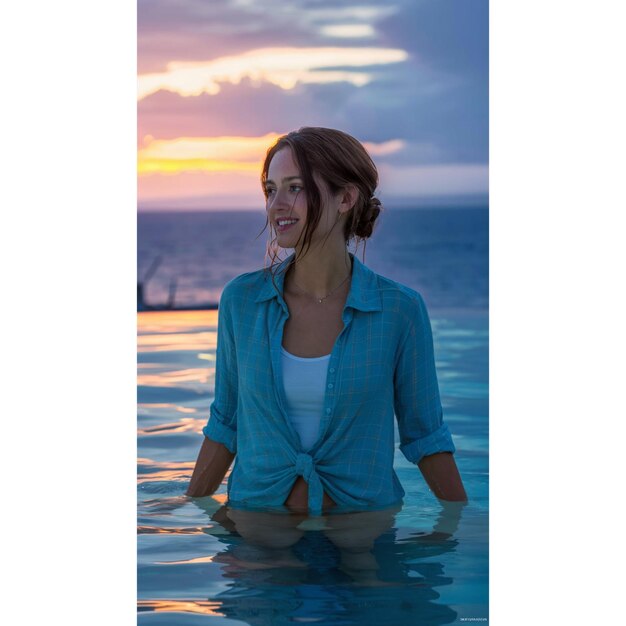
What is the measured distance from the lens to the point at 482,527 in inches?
137

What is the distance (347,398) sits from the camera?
3186 millimetres

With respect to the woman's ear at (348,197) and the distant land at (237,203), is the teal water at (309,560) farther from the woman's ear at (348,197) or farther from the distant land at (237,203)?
the distant land at (237,203)

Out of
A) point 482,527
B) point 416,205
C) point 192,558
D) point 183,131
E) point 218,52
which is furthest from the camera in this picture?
point 416,205

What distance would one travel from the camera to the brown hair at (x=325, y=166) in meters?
3.23

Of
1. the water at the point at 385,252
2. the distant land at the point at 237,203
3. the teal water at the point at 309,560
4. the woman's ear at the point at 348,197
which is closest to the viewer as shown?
the teal water at the point at 309,560

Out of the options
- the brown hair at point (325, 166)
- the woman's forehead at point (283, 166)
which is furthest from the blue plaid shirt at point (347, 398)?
the woman's forehead at point (283, 166)

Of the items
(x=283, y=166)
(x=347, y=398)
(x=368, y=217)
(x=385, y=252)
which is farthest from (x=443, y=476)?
(x=385, y=252)

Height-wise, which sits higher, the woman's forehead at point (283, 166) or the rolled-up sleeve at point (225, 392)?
the woman's forehead at point (283, 166)

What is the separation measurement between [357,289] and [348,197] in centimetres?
29

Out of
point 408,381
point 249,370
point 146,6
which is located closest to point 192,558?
point 249,370

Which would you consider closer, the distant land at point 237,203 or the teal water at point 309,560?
the teal water at point 309,560

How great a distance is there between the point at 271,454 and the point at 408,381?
478mm

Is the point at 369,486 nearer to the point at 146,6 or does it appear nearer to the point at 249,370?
the point at 249,370

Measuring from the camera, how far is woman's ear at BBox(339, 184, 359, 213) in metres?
3.30
